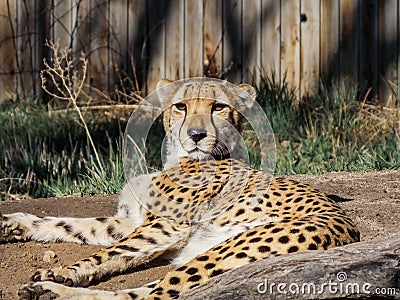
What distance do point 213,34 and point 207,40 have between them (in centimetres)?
7

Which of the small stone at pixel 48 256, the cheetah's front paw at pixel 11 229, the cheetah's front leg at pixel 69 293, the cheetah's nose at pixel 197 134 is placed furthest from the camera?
the cheetah's front paw at pixel 11 229

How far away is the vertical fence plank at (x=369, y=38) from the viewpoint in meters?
7.23

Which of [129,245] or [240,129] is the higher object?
[240,129]

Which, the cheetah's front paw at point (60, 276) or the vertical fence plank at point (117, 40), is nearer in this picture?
the cheetah's front paw at point (60, 276)

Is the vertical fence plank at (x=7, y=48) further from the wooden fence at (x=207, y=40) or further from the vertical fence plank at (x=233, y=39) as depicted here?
the vertical fence plank at (x=233, y=39)

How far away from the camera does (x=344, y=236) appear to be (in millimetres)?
3264

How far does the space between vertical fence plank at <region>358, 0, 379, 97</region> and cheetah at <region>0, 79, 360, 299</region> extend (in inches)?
109

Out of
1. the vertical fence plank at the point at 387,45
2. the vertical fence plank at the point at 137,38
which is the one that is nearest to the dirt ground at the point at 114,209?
the vertical fence plank at the point at 387,45

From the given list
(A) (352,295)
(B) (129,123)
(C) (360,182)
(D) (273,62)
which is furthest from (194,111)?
(D) (273,62)

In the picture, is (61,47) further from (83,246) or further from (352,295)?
(352,295)

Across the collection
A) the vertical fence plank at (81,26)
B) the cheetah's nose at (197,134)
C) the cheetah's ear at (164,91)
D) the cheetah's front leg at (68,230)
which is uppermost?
the vertical fence plank at (81,26)

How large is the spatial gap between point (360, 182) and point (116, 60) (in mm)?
3218

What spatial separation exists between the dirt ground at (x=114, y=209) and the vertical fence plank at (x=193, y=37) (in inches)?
96.5

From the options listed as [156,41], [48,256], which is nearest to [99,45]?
[156,41]
